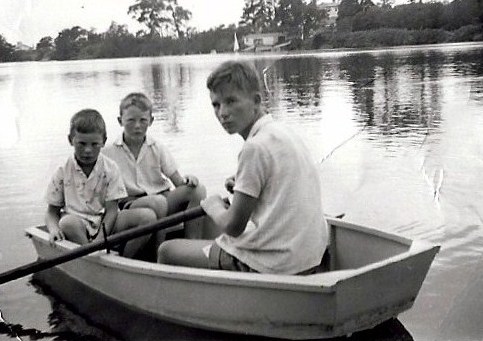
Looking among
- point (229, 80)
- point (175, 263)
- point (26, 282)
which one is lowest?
point (26, 282)

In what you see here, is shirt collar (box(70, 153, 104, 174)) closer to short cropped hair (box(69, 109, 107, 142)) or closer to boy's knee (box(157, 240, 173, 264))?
short cropped hair (box(69, 109, 107, 142))

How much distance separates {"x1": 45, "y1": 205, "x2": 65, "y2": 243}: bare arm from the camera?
4.76 metres

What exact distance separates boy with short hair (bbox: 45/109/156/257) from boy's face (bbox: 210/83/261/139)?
134 cm

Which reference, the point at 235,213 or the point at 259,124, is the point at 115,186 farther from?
the point at 259,124

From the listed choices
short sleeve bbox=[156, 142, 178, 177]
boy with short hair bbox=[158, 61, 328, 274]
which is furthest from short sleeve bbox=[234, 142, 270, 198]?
short sleeve bbox=[156, 142, 178, 177]

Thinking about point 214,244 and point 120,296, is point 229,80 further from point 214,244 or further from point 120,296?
point 120,296

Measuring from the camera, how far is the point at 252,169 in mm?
3395

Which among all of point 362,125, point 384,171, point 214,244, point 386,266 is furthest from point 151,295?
point 362,125

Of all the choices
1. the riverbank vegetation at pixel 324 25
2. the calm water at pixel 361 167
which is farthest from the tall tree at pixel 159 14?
the calm water at pixel 361 167

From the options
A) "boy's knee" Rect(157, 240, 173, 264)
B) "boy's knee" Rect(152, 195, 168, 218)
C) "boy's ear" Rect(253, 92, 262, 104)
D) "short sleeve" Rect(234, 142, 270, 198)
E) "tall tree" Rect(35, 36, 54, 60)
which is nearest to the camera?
"short sleeve" Rect(234, 142, 270, 198)

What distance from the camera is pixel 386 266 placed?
3.58 meters

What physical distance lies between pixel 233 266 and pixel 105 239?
0.92 m

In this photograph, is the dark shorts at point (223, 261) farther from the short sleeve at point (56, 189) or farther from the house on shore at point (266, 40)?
the house on shore at point (266, 40)

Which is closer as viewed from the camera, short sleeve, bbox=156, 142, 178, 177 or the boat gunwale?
the boat gunwale
